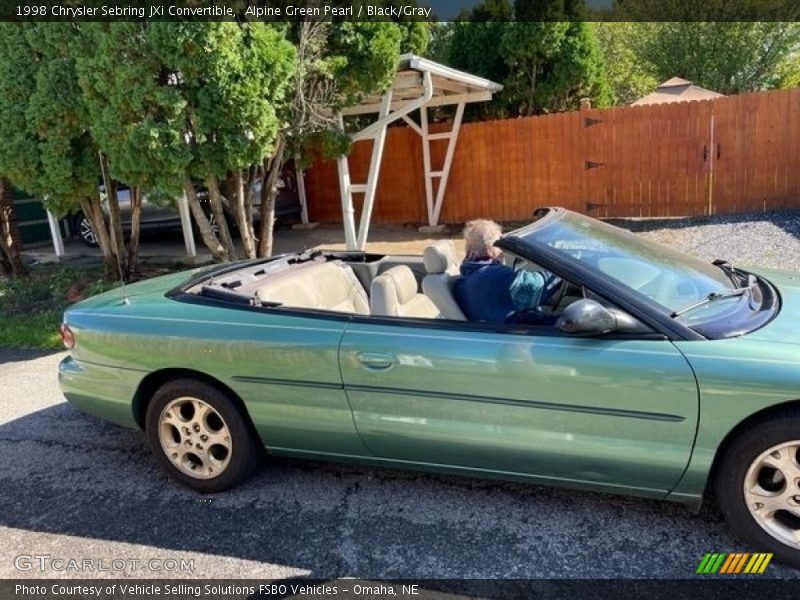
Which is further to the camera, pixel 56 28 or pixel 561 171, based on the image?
pixel 561 171

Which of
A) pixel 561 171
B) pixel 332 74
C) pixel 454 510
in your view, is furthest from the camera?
pixel 561 171

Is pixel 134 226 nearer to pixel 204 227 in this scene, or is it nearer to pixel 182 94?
pixel 204 227

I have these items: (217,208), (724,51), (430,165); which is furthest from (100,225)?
(724,51)

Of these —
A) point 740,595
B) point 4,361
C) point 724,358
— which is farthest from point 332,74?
point 740,595

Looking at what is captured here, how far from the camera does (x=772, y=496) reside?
2.63 meters

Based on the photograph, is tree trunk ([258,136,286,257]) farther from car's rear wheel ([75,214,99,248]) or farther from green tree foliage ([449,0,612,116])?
green tree foliage ([449,0,612,116])

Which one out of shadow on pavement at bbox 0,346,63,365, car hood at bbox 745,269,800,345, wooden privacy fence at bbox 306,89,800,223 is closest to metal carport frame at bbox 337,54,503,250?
wooden privacy fence at bbox 306,89,800,223

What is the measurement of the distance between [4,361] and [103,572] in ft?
13.8

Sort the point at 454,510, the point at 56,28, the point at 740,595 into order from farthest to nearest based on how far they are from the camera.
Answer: the point at 56,28, the point at 454,510, the point at 740,595

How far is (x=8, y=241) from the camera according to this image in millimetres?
9461

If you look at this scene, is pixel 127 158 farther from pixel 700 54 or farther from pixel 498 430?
pixel 700 54

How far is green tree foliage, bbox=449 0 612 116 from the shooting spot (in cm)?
1398

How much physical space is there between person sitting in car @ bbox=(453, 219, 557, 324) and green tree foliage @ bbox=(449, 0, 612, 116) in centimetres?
1185

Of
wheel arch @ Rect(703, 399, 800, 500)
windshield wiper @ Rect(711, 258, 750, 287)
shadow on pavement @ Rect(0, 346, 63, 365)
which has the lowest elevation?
shadow on pavement @ Rect(0, 346, 63, 365)
